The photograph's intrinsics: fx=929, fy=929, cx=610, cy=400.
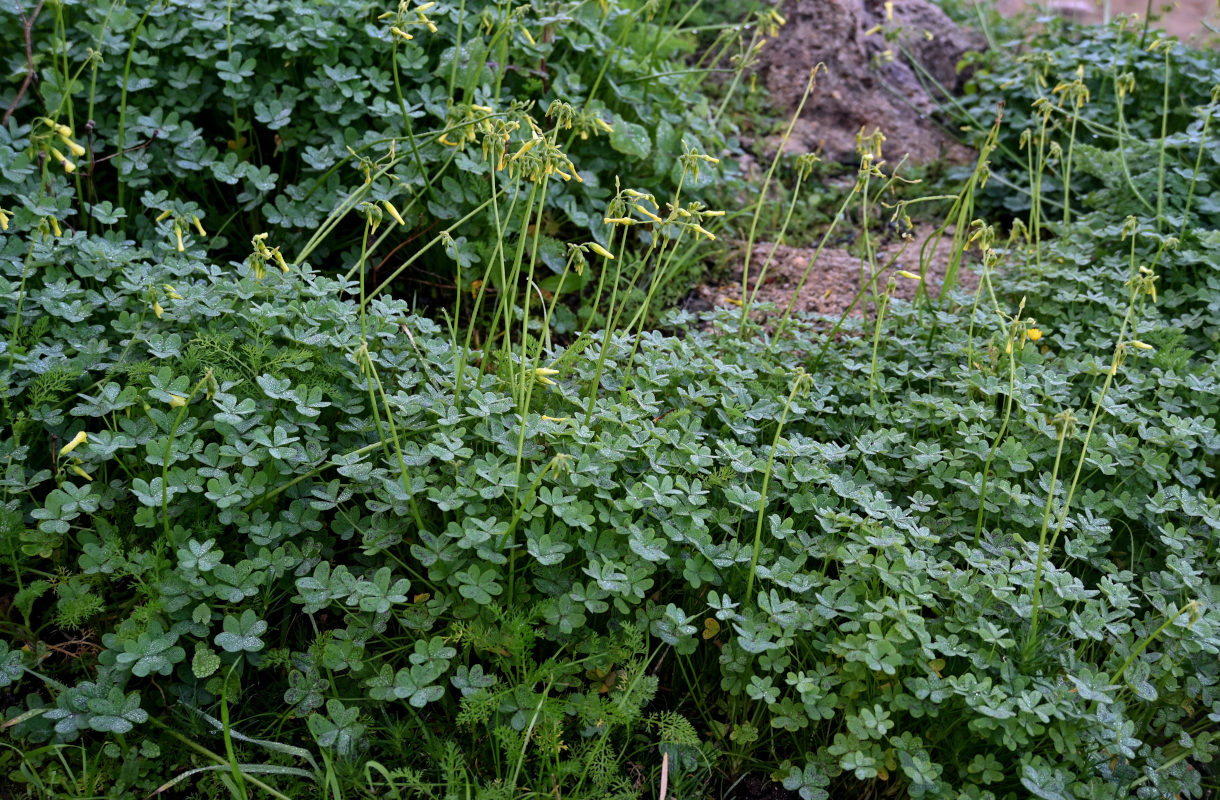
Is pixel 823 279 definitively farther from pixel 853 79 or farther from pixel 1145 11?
pixel 1145 11

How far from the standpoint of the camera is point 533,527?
2078 millimetres

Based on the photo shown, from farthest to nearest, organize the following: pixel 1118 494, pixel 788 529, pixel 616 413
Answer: pixel 1118 494 < pixel 616 413 < pixel 788 529

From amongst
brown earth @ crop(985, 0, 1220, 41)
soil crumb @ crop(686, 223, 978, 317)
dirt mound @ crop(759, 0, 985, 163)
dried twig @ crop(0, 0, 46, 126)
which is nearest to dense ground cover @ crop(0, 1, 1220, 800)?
dried twig @ crop(0, 0, 46, 126)

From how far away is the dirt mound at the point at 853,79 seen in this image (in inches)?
186

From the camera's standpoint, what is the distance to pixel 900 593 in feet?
6.65

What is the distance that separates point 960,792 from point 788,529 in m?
0.66

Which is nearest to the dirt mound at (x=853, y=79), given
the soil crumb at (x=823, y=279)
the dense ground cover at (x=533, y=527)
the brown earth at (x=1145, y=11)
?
the soil crumb at (x=823, y=279)

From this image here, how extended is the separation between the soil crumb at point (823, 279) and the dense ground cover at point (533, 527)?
54 cm

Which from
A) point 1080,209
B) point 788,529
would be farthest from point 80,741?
point 1080,209

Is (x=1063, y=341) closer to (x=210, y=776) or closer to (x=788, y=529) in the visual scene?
(x=788, y=529)

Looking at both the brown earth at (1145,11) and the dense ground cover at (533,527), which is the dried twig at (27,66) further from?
the brown earth at (1145,11)

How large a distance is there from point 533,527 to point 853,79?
373 cm

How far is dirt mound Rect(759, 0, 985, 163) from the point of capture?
4730 millimetres

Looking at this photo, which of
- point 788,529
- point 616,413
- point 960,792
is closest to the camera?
point 960,792
